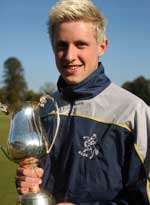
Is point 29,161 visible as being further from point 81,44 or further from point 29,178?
point 81,44

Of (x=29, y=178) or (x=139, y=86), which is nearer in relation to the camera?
(x=29, y=178)

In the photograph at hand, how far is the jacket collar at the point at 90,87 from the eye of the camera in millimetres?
3047

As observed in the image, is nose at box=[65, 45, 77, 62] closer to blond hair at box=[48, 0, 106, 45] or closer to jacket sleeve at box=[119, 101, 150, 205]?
blond hair at box=[48, 0, 106, 45]

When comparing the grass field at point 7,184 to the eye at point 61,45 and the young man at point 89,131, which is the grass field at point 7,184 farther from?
the eye at point 61,45

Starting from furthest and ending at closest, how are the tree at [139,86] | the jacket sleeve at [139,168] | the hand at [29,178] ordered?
the tree at [139,86] < the hand at [29,178] < the jacket sleeve at [139,168]

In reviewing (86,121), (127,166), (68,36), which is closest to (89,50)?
(68,36)

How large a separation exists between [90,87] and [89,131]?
0.25m

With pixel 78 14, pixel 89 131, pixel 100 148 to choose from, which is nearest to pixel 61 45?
pixel 78 14

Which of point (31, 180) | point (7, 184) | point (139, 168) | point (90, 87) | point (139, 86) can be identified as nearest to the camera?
point (139, 168)

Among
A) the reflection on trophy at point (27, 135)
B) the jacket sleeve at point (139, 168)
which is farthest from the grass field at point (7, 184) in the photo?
the jacket sleeve at point (139, 168)

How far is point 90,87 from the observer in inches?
120

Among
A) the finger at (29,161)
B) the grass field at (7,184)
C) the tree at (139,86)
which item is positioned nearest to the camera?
the finger at (29,161)

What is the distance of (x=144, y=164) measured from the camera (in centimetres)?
284

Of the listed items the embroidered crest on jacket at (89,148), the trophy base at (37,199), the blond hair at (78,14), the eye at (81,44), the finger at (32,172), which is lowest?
the trophy base at (37,199)
